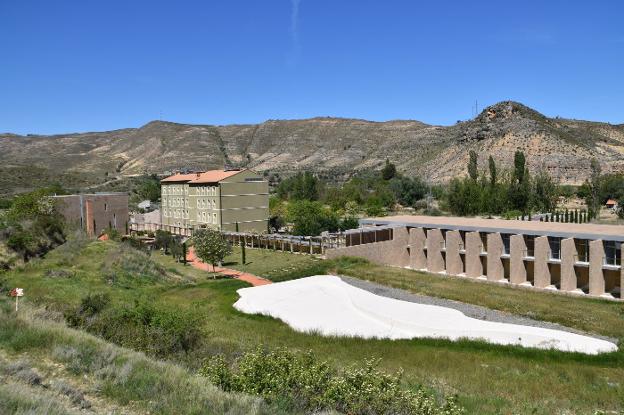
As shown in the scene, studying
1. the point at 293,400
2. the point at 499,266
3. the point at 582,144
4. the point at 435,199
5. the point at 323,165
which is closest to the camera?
the point at 293,400

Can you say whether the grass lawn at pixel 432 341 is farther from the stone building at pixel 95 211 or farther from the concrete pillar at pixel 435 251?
the stone building at pixel 95 211

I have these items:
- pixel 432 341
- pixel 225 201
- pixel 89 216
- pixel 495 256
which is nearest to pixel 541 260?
pixel 495 256

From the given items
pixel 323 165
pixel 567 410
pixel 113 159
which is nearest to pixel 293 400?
pixel 567 410

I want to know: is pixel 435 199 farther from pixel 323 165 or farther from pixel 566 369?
pixel 566 369

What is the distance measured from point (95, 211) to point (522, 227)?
38524 millimetres

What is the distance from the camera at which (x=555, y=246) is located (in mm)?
32906

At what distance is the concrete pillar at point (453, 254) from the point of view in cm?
3734

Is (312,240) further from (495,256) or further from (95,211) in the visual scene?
(95,211)

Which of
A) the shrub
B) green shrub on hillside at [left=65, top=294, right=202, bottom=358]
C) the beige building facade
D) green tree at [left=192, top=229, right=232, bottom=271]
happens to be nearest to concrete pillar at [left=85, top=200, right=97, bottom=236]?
green tree at [left=192, top=229, right=232, bottom=271]

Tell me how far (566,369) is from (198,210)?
44007mm

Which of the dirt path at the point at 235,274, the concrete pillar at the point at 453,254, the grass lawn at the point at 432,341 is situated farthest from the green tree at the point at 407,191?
the grass lawn at the point at 432,341

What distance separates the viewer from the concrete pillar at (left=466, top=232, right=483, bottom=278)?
119 feet

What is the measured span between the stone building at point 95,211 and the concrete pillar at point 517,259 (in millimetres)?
37174

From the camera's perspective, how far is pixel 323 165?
139 m
